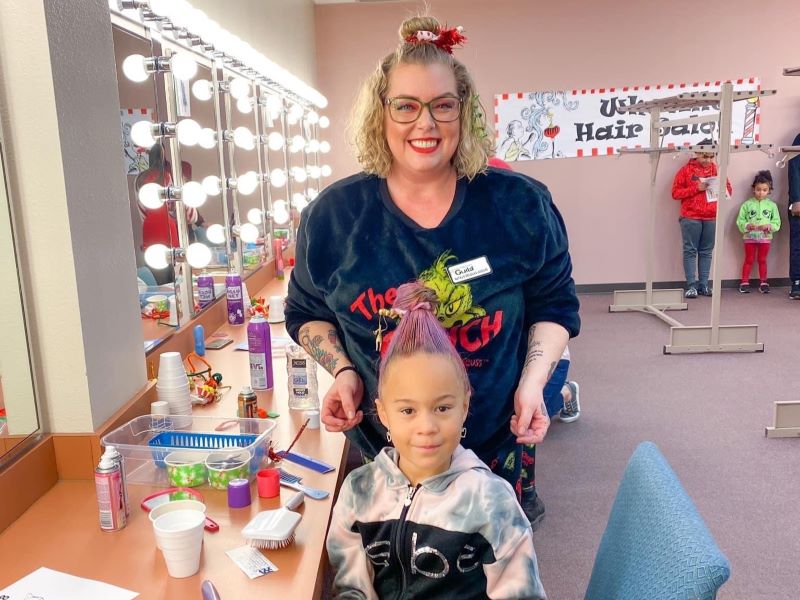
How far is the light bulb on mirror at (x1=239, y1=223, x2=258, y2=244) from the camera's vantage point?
10.7ft

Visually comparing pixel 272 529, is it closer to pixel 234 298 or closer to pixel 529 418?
pixel 529 418

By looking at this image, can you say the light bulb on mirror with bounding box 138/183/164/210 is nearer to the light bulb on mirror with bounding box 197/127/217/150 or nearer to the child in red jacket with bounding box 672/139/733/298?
the light bulb on mirror with bounding box 197/127/217/150

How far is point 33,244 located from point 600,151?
5951 mm

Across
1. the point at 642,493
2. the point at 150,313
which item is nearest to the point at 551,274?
the point at 642,493

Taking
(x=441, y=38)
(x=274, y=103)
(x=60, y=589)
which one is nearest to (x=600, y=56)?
(x=274, y=103)

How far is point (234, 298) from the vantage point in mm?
2881

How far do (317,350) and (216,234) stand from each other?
63.5 inches

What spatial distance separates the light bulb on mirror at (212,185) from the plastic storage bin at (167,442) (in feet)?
4.42

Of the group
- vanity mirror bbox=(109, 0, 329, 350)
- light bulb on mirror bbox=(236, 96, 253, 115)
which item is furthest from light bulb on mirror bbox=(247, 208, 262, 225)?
light bulb on mirror bbox=(236, 96, 253, 115)

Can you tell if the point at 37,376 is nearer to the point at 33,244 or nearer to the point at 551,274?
the point at 33,244

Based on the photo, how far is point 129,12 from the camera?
6.64 ft

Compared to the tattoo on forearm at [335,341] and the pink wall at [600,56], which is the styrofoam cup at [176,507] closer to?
the tattoo on forearm at [335,341]

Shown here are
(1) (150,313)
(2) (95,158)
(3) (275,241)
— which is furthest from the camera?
(3) (275,241)

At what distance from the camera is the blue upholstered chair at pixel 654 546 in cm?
83
